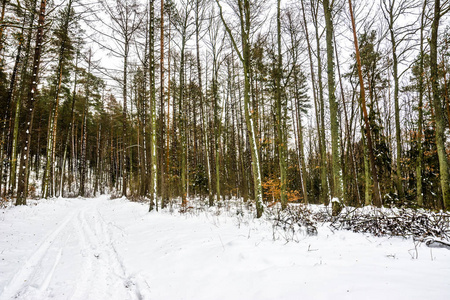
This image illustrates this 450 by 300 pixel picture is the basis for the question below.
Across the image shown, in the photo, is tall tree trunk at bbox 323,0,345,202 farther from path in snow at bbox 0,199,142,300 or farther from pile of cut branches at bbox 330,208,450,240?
path in snow at bbox 0,199,142,300

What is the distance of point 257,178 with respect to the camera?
23.9 ft

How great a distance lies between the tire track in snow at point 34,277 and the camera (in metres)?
2.62

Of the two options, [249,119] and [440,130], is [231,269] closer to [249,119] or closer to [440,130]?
[249,119]

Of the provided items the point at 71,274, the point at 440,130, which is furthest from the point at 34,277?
the point at 440,130

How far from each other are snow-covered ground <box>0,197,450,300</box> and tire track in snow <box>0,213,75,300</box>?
11 millimetres

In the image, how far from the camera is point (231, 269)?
298cm

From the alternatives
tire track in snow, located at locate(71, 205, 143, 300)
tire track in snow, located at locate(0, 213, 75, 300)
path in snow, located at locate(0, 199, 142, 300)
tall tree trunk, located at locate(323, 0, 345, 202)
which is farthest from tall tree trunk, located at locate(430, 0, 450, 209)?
tire track in snow, located at locate(0, 213, 75, 300)

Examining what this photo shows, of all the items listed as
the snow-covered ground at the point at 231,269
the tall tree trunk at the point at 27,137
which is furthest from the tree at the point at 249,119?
the tall tree trunk at the point at 27,137

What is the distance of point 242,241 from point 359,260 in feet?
6.27

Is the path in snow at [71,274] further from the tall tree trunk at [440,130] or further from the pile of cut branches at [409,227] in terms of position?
the tall tree trunk at [440,130]

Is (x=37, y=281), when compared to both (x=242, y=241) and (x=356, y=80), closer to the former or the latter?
(x=242, y=241)

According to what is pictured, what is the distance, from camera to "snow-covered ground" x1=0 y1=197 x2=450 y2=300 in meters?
2.17

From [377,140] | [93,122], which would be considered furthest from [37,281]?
[93,122]

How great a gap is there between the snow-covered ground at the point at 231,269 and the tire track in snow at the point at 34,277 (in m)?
0.01
